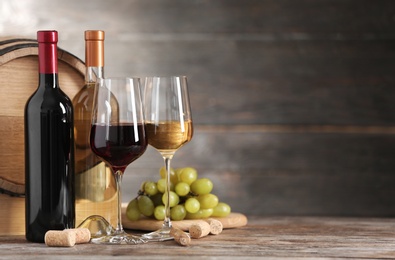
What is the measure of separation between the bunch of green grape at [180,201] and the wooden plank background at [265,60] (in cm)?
118

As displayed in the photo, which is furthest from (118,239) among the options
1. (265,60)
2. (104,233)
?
(265,60)

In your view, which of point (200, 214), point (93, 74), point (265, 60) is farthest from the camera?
point (265, 60)

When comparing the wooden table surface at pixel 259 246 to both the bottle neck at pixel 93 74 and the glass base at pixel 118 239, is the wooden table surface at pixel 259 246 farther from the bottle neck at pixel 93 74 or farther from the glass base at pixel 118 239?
the bottle neck at pixel 93 74

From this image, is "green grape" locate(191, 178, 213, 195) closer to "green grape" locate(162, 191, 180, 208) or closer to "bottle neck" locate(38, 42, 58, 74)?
Answer: "green grape" locate(162, 191, 180, 208)

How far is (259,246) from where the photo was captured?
3.96 ft

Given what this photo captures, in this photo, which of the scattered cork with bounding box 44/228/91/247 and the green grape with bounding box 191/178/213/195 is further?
the green grape with bounding box 191/178/213/195

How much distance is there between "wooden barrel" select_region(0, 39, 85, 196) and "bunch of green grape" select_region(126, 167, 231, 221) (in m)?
0.23

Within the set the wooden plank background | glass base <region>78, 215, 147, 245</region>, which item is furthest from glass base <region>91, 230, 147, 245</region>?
the wooden plank background

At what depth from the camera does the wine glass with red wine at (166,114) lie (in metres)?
1.26

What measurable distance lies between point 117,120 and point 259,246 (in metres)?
0.31

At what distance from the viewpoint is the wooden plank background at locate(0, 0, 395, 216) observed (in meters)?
2.61

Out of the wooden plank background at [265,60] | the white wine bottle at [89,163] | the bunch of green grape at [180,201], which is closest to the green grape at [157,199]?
the bunch of green grape at [180,201]

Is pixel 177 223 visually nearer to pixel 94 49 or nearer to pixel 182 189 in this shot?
pixel 182 189

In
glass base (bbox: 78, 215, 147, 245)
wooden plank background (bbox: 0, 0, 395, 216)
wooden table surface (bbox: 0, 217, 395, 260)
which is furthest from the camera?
wooden plank background (bbox: 0, 0, 395, 216)
